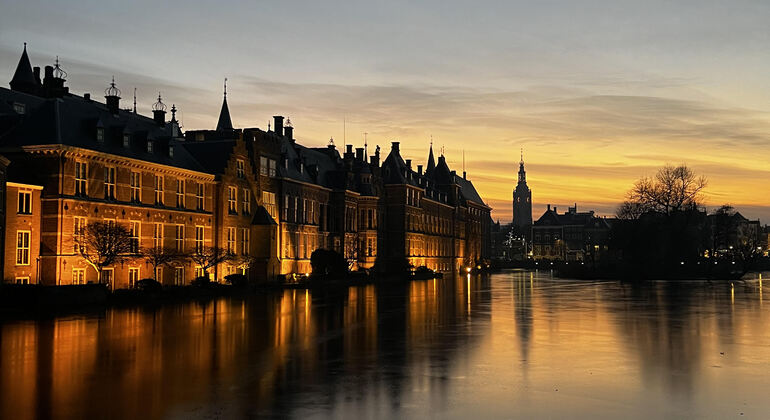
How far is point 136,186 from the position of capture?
176 feet

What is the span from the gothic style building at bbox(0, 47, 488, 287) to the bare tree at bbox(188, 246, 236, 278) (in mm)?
975

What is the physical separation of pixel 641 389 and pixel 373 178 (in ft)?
270

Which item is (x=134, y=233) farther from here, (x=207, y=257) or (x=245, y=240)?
Result: (x=245, y=240)

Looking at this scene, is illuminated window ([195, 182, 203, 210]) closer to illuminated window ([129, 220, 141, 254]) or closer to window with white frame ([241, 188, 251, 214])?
window with white frame ([241, 188, 251, 214])

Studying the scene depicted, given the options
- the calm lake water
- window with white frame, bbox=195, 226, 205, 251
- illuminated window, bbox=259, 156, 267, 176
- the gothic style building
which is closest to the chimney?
the gothic style building

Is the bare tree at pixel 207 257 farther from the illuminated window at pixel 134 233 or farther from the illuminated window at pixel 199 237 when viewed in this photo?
the illuminated window at pixel 134 233

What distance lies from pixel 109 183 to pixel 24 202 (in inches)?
250

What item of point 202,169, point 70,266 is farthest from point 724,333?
point 202,169

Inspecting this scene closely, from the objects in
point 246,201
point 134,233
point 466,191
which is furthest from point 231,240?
point 466,191

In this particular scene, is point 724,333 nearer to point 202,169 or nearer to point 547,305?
point 547,305

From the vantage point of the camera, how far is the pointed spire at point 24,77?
74375 millimetres

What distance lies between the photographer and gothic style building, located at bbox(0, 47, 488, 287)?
46250mm

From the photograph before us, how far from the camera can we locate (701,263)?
93.9 metres

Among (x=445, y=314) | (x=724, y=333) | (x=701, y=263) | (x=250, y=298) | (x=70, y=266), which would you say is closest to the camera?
(x=724, y=333)
